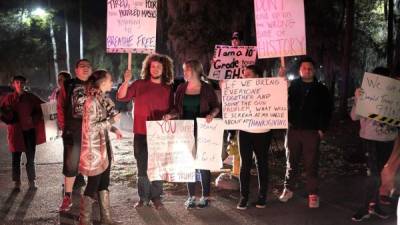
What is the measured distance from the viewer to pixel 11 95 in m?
8.27

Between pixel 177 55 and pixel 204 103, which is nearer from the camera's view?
pixel 204 103

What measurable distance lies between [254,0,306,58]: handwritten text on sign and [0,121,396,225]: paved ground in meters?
2.03

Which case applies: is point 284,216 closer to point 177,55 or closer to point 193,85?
point 193,85

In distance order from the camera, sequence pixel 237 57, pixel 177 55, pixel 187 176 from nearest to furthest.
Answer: pixel 187 176 → pixel 237 57 → pixel 177 55

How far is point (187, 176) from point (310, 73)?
2.07 meters

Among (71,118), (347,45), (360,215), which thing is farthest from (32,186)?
Result: (347,45)

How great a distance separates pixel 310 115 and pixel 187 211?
2008 mm

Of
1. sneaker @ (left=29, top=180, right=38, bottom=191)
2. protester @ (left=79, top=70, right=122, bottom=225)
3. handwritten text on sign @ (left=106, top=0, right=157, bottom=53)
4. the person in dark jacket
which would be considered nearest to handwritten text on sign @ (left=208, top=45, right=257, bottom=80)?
the person in dark jacket

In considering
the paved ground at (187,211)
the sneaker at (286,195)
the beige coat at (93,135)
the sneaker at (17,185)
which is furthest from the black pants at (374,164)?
the sneaker at (17,185)

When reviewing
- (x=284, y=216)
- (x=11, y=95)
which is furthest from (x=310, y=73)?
(x=11, y=95)

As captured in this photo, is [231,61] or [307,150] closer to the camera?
[307,150]

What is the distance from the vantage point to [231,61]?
364 inches

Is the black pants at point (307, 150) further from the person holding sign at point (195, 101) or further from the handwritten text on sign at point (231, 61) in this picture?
the handwritten text on sign at point (231, 61)

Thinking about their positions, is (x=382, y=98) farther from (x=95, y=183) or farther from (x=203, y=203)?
(x=95, y=183)
